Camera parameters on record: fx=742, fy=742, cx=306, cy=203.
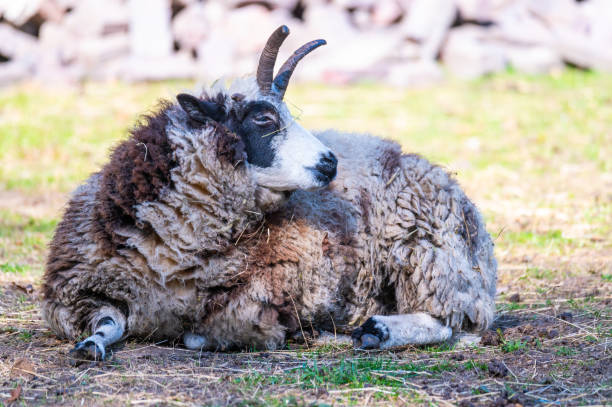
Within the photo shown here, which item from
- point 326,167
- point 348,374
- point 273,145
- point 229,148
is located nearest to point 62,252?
point 229,148

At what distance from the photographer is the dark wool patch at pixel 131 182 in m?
4.56

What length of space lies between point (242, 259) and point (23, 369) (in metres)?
1.41

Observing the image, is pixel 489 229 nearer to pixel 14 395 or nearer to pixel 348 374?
pixel 348 374

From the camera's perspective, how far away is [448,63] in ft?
54.1

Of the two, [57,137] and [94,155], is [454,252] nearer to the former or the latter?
[94,155]

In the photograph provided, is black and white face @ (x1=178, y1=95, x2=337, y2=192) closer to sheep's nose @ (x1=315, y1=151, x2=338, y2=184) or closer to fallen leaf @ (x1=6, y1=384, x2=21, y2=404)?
sheep's nose @ (x1=315, y1=151, x2=338, y2=184)

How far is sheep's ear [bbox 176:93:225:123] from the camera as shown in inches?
182

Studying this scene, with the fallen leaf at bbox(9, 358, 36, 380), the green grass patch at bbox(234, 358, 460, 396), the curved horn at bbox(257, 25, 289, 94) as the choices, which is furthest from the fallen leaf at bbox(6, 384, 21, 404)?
the curved horn at bbox(257, 25, 289, 94)

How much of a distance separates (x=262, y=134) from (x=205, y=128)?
358mm

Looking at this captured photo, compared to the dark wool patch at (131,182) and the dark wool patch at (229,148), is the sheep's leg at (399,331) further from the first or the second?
the dark wool patch at (131,182)

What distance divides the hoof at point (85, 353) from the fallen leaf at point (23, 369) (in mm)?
219

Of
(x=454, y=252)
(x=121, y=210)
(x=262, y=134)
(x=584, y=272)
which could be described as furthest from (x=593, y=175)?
(x=121, y=210)

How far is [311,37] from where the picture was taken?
52.5 feet

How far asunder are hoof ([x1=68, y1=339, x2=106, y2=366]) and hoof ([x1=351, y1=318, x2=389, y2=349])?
156 cm
